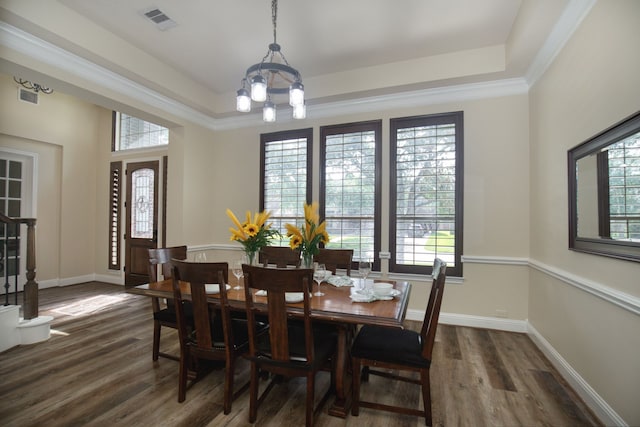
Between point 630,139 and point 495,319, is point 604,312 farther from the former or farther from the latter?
point 495,319

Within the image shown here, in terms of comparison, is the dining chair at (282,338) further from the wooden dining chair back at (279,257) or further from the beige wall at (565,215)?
the beige wall at (565,215)

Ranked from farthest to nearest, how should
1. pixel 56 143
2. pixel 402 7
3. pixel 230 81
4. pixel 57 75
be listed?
pixel 56 143 < pixel 230 81 < pixel 57 75 < pixel 402 7

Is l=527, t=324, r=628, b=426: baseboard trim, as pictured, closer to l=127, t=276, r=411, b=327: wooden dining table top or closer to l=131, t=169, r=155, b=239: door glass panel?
l=127, t=276, r=411, b=327: wooden dining table top

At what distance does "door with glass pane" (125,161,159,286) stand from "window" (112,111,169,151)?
1.39 feet

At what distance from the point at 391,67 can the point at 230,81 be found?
7.20 ft

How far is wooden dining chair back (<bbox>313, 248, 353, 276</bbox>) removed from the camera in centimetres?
307

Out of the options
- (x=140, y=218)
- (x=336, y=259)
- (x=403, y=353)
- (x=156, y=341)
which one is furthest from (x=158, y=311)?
(x=140, y=218)

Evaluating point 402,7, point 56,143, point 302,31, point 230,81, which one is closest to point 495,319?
point 402,7

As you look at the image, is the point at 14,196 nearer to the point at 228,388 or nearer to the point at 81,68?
the point at 81,68

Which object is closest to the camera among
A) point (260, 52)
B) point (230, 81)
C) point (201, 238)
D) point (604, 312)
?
point (604, 312)

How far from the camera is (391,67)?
3717 millimetres

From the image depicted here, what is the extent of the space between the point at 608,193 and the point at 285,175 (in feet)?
12.0

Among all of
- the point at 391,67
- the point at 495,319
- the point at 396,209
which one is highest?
the point at 391,67

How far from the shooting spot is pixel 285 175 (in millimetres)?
4680
